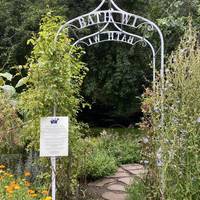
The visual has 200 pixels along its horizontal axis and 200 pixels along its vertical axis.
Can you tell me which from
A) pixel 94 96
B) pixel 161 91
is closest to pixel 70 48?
pixel 161 91

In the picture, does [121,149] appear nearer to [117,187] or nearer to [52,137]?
[117,187]

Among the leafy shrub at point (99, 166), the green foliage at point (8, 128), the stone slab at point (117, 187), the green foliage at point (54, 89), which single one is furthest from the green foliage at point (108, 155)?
the green foliage at point (54, 89)

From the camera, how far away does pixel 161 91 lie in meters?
4.13

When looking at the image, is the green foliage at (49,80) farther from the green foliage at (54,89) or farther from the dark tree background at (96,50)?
the dark tree background at (96,50)

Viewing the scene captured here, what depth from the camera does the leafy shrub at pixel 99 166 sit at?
5.79 m

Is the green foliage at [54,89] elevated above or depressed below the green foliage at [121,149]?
above

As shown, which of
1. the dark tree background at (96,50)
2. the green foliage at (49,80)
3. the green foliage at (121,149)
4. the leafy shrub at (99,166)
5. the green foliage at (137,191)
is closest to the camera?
the green foliage at (49,80)

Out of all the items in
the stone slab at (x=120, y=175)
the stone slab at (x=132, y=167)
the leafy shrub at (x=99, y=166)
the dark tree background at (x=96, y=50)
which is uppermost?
the dark tree background at (x=96, y=50)

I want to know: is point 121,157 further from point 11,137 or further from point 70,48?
point 70,48

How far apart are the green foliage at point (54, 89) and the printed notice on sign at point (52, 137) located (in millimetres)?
367

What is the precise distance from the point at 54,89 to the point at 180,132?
123 cm

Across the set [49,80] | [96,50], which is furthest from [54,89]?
[96,50]

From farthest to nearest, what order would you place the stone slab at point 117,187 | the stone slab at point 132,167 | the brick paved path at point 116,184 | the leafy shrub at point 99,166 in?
the stone slab at point 132,167 < the leafy shrub at point 99,166 < the stone slab at point 117,187 < the brick paved path at point 116,184

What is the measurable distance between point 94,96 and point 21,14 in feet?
8.22
